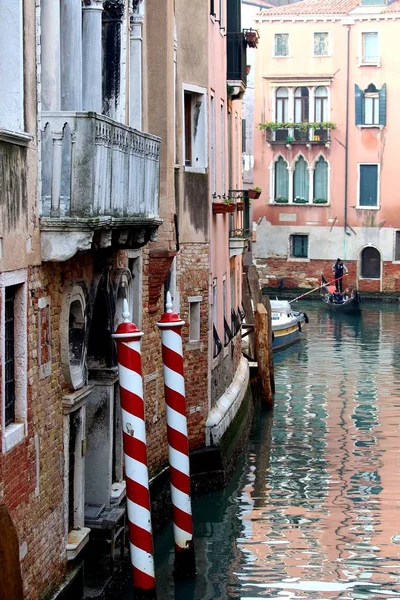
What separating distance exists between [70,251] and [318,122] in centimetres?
2675

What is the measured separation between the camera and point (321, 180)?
33.1m

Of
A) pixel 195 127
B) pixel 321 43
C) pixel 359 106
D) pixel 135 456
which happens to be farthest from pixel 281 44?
pixel 135 456

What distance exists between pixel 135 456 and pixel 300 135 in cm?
2605

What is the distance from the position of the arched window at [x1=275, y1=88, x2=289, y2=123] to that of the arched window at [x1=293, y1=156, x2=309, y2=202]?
1.13 meters

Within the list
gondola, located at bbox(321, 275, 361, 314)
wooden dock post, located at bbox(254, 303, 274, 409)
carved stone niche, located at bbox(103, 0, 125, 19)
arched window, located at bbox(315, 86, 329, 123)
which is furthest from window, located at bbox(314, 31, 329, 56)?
carved stone niche, located at bbox(103, 0, 125, 19)

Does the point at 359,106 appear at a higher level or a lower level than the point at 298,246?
higher

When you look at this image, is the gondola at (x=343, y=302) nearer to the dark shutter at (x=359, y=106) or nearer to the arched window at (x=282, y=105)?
the dark shutter at (x=359, y=106)

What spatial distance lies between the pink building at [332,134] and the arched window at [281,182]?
0.08ft

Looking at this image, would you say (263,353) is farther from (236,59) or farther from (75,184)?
(75,184)

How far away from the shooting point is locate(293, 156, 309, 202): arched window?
33.2 meters

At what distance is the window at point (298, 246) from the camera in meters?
33.5

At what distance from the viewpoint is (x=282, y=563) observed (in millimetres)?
9344

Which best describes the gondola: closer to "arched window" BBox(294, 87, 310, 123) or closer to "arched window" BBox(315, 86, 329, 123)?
"arched window" BBox(315, 86, 329, 123)

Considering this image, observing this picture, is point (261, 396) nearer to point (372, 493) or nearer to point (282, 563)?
point (372, 493)
